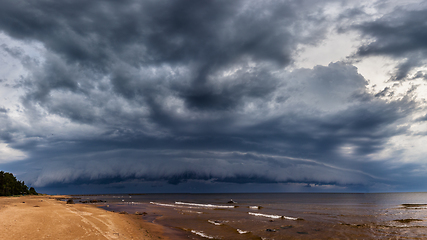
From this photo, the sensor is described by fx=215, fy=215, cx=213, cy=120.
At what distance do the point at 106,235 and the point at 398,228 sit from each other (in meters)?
38.1

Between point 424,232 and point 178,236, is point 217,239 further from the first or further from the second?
point 424,232

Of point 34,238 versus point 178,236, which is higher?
point 34,238

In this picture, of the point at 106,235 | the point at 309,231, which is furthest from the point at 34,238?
the point at 309,231

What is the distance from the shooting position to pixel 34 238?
16.8m

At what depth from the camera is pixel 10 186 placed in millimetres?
113875

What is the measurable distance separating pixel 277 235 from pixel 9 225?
2832cm

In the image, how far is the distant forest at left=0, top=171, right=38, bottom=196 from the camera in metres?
106

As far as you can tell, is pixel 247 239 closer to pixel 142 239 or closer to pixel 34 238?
pixel 142 239

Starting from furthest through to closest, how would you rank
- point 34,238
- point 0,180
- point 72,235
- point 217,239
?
1. point 0,180
2. point 217,239
3. point 72,235
4. point 34,238

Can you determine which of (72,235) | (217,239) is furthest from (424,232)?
(72,235)

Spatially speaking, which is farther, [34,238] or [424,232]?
[424,232]

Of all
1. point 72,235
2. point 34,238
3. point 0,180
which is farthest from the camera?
point 0,180

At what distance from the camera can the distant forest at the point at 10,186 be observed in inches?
4160

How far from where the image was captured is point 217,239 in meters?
24.0
